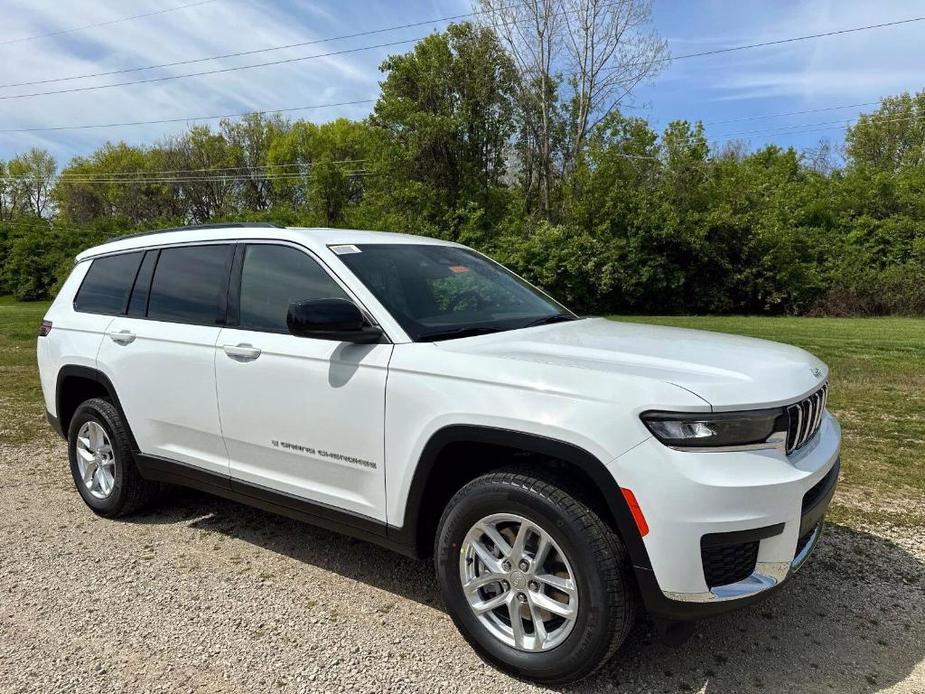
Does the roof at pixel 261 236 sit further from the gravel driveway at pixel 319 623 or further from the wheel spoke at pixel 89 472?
the gravel driveway at pixel 319 623

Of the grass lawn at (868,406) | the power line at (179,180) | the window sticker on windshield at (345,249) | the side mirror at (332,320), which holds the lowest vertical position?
the grass lawn at (868,406)

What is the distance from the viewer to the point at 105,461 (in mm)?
4523

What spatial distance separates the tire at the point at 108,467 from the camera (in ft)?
14.1

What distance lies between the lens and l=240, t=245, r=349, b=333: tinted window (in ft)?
11.1

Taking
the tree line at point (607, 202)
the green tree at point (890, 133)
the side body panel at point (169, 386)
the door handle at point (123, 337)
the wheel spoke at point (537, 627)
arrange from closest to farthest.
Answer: the wheel spoke at point (537, 627), the side body panel at point (169, 386), the door handle at point (123, 337), the tree line at point (607, 202), the green tree at point (890, 133)

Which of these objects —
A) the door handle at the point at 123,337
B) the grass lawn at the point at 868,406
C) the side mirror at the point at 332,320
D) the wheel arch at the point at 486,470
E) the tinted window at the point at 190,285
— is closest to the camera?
the wheel arch at the point at 486,470

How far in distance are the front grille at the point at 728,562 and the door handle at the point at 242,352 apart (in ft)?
7.45

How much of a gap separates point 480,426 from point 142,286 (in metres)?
2.72

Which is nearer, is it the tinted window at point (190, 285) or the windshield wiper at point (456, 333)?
the windshield wiper at point (456, 333)

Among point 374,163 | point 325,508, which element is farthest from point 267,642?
point 374,163

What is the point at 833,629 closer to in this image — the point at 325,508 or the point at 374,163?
the point at 325,508

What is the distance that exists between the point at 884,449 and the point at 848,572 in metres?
2.68

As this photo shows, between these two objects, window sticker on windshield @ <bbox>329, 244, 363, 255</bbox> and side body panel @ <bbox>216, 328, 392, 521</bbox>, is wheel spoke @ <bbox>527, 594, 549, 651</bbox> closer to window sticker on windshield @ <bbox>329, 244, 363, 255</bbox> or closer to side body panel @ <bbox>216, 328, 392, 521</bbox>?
side body panel @ <bbox>216, 328, 392, 521</bbox>

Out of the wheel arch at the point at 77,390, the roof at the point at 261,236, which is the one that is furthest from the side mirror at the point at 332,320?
the wheel arch at the point at 77,390
